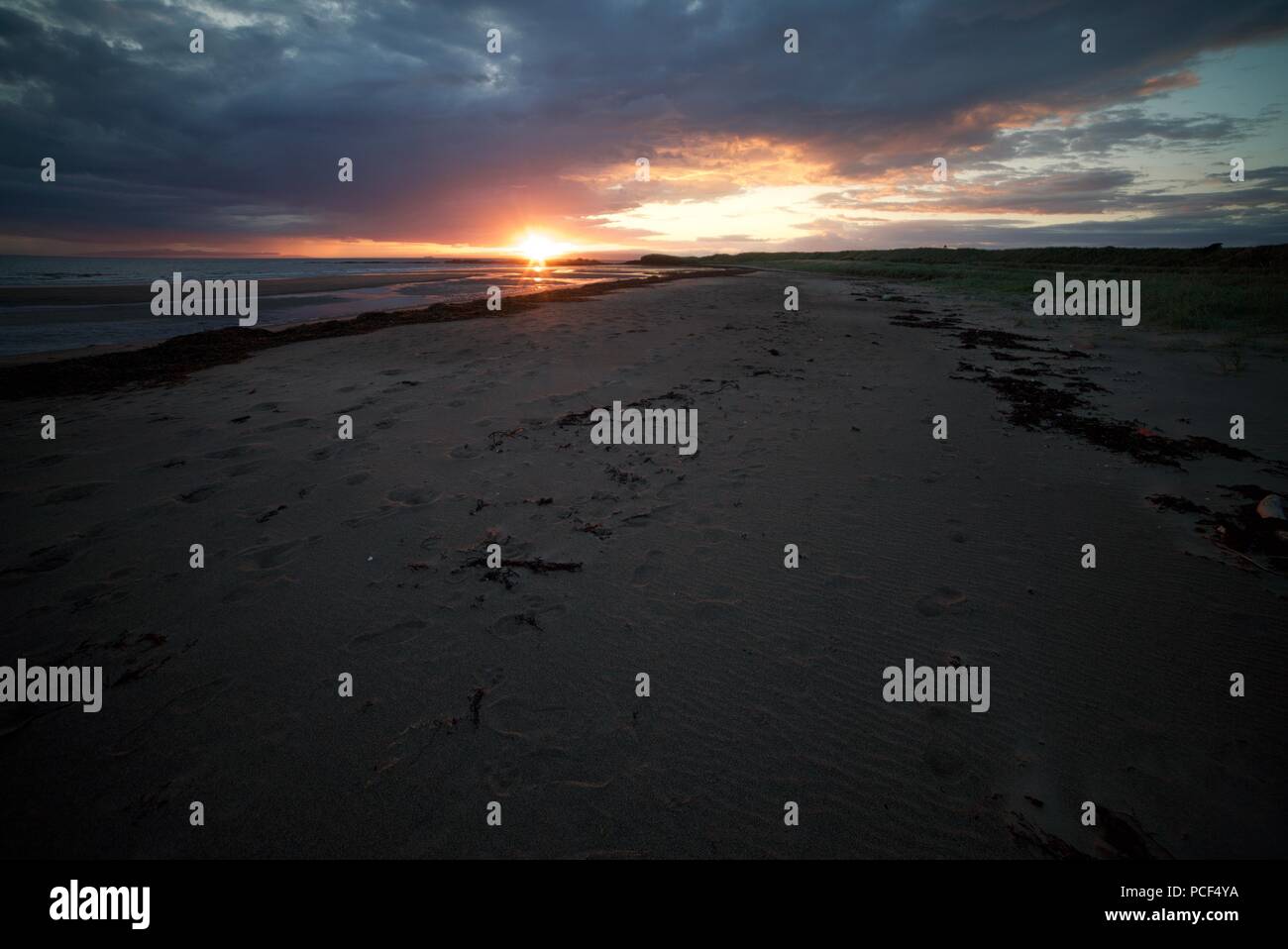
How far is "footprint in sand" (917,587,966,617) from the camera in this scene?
4284 mm

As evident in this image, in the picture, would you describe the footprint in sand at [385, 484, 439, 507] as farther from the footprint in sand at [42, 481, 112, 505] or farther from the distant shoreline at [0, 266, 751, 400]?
the distant shoreline at [0, 266, 751, 400]

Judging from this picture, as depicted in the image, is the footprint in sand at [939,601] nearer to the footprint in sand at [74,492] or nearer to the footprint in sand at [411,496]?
the footprint in sand at [411,496]

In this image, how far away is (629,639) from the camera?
4008mm

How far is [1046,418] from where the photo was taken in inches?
341

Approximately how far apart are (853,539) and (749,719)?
8.52 feet

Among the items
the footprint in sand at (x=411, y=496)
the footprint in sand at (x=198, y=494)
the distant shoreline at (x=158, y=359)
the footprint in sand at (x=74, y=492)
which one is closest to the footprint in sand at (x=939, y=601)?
the footprint in sand at (x=411, y=496)

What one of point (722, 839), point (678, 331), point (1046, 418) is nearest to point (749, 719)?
point (722, 839)

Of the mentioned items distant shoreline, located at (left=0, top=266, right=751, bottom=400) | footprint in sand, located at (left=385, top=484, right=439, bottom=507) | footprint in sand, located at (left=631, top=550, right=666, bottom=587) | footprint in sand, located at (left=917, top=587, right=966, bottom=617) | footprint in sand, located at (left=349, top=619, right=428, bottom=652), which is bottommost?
footprint in sand, located at (left=349, top=619, right=428, bottom=652)

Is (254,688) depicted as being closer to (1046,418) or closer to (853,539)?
(853,539)

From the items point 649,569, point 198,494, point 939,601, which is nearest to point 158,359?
point 198,494

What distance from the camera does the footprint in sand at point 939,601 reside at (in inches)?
169

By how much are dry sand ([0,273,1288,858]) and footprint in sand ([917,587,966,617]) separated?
0.11 feet

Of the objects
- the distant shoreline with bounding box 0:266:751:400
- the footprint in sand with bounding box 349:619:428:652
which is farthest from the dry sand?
the distant shoreline with bounding box 0:266:751:400

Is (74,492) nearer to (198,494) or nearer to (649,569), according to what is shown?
(198,494)
